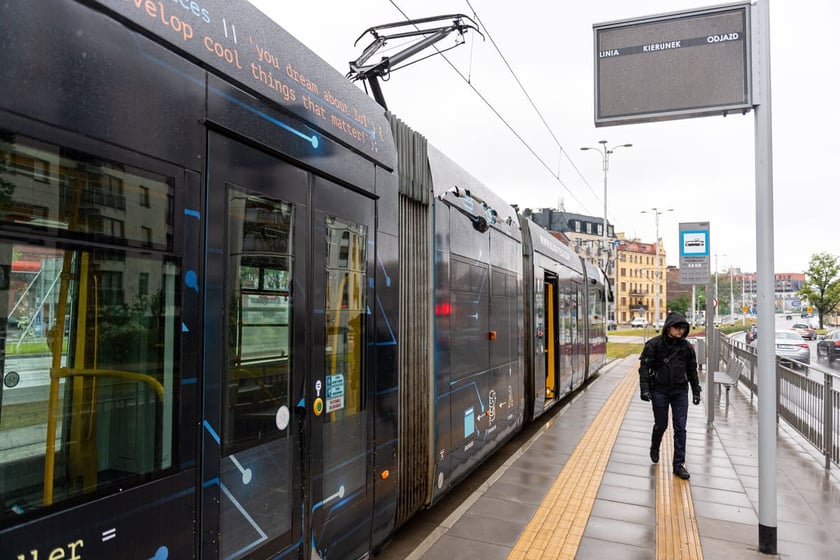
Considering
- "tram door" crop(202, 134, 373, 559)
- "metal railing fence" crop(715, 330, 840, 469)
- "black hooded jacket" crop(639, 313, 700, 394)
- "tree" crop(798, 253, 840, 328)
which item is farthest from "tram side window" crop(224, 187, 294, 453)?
"tree" crop(798, 253, 840, 328)

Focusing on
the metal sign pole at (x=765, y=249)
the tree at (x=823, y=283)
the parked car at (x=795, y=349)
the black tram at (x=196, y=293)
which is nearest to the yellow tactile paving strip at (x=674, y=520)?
the metal sign pole at (x=765, y=249)

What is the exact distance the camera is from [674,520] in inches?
207

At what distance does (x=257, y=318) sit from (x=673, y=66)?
4.14m

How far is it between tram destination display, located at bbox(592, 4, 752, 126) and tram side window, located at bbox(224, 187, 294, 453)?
11.1 feet

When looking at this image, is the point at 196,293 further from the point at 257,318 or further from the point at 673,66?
the point at 673,66

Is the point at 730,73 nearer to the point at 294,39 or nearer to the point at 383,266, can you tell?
the point at 383,266

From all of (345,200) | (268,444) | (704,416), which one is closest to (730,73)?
(345,200)

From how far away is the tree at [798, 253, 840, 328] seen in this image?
49.6m

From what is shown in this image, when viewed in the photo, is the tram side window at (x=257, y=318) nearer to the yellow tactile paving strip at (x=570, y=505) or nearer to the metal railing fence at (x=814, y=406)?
the yellow tactile paving strip at (x=570, y=505)

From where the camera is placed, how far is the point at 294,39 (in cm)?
329

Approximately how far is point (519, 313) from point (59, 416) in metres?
6.81

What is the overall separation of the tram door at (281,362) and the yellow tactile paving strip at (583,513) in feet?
5.69

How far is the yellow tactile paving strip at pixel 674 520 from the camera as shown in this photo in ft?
14.9

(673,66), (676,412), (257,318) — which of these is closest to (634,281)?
(676,412)
